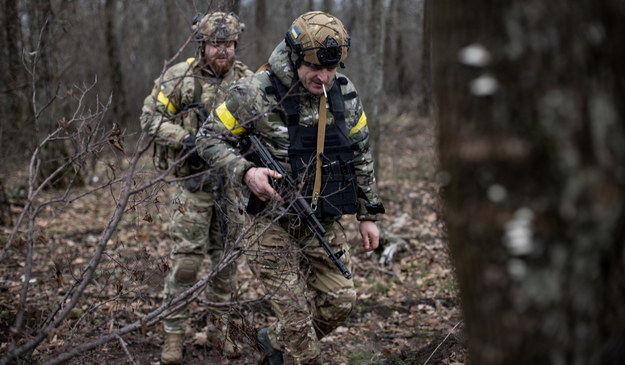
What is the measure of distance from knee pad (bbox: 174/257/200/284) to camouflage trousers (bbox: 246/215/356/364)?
3.78 feet

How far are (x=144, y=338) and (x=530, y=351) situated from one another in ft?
13.8

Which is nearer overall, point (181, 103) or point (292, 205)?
point (292, 205)

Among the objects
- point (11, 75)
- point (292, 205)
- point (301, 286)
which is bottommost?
point (301, 286)

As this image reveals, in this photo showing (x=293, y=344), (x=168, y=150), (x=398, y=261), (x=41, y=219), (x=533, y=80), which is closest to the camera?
(x=533, y=80)

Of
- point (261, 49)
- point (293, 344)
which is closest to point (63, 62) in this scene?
point (261, 49)

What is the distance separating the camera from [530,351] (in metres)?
1.45

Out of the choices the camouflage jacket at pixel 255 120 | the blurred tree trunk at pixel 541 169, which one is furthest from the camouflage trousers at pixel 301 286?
the blurred tree trunk at pixel 541 169

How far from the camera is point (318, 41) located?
3.60 metres

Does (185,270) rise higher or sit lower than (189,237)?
lower

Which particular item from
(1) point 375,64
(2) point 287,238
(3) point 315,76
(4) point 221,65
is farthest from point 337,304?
(1) point 375,64

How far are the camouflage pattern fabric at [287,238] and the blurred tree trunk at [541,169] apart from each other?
2112 mm

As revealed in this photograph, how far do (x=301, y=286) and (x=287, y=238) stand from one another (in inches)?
12.9

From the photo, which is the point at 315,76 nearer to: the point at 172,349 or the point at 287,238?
the point at 287,238

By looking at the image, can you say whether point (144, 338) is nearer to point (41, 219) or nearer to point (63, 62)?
point (41, 219)
